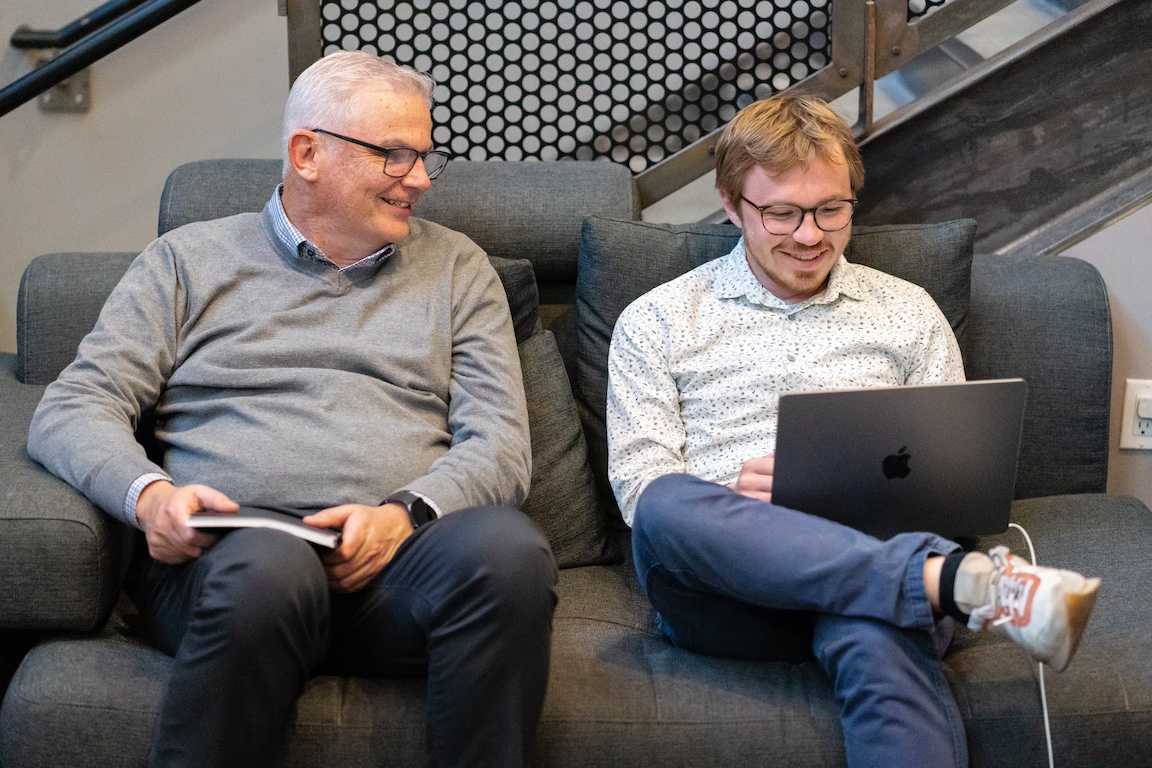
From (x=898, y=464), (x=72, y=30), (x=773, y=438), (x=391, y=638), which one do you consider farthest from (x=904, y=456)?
(x=72, y=30)

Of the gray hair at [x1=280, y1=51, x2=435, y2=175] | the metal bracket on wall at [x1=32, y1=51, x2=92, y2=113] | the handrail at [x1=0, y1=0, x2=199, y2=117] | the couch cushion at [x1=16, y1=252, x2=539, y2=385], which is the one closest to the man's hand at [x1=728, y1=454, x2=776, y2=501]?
the couch cushion at [x1=16, y1=252, x2=539, y2=385]

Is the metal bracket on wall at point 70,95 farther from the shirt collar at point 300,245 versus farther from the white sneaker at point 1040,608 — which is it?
the white sneaker at point 1040,608

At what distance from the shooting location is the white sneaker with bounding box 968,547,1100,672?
138 centimetres

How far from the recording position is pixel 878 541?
155cm

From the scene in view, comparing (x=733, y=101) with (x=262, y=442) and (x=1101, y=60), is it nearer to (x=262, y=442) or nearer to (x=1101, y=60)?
(x=1101, y=60)

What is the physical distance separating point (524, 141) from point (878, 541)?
1.19 meters

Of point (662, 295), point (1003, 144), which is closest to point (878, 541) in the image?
point (662, 295)

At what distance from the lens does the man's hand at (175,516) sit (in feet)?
5.16

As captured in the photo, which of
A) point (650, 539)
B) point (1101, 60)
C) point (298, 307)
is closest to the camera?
point (650, 539)

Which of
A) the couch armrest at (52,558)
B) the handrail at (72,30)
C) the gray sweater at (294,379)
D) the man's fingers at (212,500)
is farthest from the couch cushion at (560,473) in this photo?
the handrail at (72,30)

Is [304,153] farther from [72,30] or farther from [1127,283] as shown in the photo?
[1127,283]

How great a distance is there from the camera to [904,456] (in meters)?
1.60

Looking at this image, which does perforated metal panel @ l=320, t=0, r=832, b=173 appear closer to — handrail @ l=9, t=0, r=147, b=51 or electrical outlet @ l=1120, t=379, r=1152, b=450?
handrail @ l=9, t=0, r=147, b=51

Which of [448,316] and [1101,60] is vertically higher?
[1101,60]
